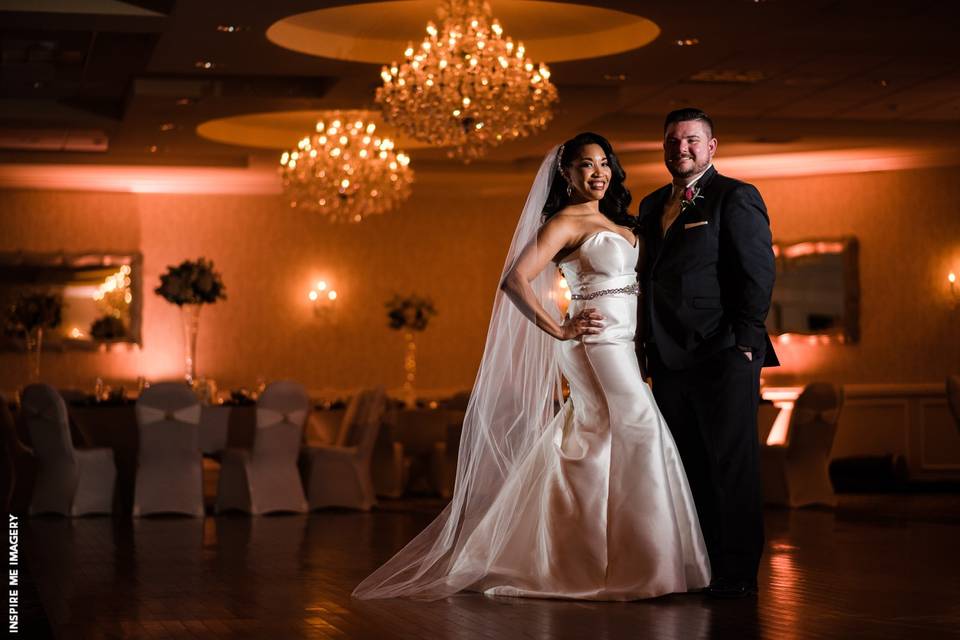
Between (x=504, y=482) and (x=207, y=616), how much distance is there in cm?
126

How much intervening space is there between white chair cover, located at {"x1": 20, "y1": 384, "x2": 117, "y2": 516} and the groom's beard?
6007 millimetres

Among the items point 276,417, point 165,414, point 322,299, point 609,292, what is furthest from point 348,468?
point 609,292

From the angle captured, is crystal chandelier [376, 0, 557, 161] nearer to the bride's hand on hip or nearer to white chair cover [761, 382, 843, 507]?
the bride's hand on hip

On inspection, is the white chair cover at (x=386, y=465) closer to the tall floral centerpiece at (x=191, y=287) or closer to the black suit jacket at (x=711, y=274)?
the tall floral centerpiece at (x=191, y=287)

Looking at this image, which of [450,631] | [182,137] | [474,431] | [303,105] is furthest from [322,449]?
[450,631]

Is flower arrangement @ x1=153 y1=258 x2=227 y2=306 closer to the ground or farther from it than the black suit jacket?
farther from it

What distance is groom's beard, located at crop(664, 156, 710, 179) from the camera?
17.2 ft

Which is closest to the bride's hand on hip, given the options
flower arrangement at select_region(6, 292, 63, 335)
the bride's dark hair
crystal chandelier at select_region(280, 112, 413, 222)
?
the bride's dark hair

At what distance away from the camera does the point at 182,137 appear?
12.5 metres

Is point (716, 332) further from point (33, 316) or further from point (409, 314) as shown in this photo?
point (409, 314)

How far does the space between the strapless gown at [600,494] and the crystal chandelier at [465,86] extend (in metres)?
2.86

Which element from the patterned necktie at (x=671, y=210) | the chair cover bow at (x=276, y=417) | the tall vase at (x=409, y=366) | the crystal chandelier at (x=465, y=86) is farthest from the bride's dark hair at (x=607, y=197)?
the tall vase at (x=409, y=366)

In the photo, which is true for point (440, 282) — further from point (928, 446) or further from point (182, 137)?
point (928, 446)

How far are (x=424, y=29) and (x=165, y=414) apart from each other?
10.9 ft
